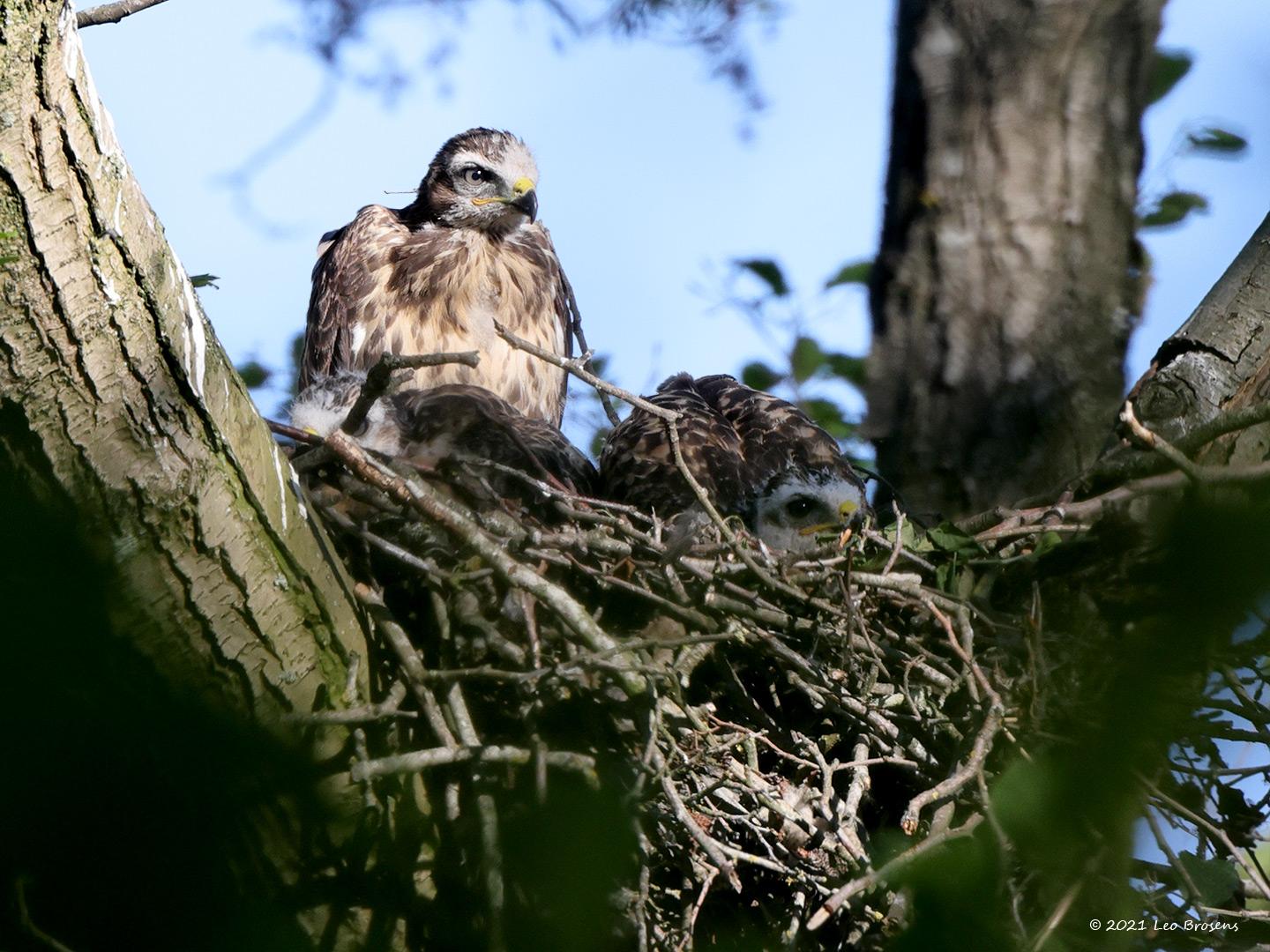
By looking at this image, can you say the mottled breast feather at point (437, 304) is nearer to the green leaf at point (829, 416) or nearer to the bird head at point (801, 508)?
the green leaf at point (829, 416)

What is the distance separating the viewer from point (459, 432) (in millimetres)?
3576

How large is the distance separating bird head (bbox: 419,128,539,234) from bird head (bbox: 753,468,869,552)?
230 centimetres

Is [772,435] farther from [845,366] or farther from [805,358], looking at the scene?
[805,358]

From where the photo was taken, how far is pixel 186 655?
2012mm

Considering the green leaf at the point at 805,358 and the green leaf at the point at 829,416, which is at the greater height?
the green leaf at the point at 805,358

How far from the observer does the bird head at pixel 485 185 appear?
5.23 meters

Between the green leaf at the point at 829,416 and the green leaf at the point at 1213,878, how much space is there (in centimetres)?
240

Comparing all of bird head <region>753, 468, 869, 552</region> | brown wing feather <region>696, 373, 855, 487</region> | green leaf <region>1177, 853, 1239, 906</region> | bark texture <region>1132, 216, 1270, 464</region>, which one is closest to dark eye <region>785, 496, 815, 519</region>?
bird head <region>753, 468, 869, 552</region>

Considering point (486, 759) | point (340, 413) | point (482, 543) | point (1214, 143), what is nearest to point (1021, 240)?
point (1214, 143)

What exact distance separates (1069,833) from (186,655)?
4.89 feet

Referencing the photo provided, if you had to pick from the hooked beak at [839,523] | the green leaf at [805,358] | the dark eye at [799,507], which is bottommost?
the hooked beak at [839,523]

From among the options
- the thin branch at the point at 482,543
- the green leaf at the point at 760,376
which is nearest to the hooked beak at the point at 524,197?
the green leaf at the point at 760,376

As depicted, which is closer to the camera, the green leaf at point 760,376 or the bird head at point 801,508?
the bird head at point 801,508

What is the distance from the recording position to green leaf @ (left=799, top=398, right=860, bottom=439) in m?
4.69
